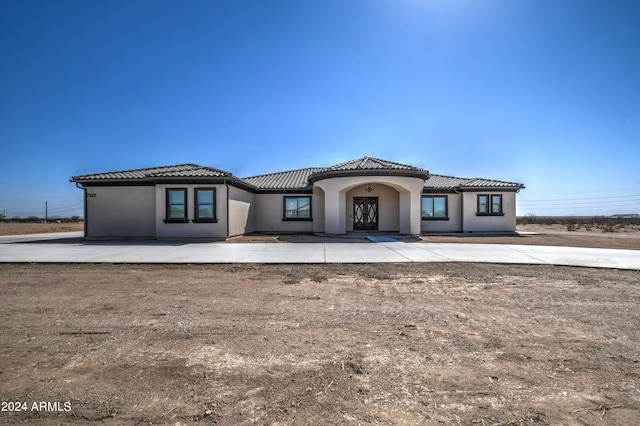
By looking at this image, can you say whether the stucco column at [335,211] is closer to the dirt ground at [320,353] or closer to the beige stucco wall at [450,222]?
the beige stucco wall at [450,222]

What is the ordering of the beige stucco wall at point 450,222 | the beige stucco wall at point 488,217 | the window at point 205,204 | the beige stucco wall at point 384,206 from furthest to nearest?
the beige stucco wall at point 450,222, the beige stucco wall at point 488,217, the beige stucco wall at point 384,206, the window at point 205,204

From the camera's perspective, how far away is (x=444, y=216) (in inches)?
811

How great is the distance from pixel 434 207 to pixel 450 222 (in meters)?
1.48

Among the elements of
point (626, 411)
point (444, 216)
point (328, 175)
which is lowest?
point (626, 411)

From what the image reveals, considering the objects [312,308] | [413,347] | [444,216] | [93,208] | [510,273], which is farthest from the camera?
[444,216]

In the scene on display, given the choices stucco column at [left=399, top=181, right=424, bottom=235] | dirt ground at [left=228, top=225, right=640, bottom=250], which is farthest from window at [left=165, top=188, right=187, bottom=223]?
stucco column at [left=399, top=181, right=424, bottom=235]

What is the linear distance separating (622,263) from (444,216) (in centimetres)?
1172

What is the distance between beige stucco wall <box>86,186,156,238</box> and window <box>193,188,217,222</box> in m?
3.15

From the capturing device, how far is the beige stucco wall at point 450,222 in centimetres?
2059

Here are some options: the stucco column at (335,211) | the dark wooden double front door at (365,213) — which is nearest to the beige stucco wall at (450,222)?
the dark wooden double front door at (365,213)

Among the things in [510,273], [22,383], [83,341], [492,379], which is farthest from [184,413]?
[510,273]

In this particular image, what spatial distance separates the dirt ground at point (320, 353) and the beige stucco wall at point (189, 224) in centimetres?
926

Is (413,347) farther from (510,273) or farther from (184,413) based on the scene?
(510,273)

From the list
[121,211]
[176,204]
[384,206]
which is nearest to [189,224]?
[176,204]
